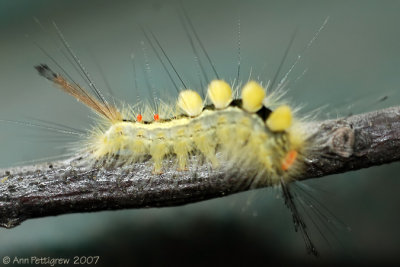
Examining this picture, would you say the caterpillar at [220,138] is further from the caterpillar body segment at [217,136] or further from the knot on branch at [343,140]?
the knot on branch at [343,140]

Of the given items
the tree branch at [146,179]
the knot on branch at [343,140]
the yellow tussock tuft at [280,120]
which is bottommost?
the tree branch at [146,179]

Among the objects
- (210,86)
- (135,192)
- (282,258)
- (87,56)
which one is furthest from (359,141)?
(87,56)

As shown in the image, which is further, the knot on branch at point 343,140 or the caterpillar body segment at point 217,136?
the caterpillar body segment at point 217,136

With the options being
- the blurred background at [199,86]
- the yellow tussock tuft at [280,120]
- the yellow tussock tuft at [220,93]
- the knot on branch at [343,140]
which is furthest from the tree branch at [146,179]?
the blurred background at [199,86]

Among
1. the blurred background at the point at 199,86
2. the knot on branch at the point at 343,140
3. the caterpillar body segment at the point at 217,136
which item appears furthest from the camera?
the blurred background at the point at 199,86

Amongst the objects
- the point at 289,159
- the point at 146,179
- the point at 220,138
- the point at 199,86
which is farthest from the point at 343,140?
the point at 199,86

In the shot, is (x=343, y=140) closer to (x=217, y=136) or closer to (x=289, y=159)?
(x=289, y=159)
